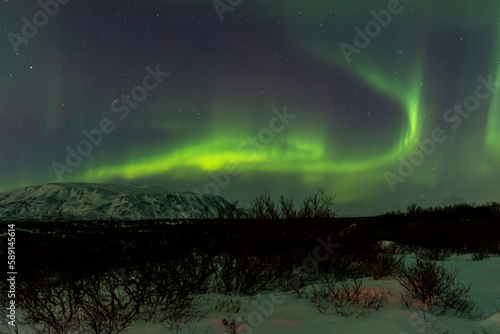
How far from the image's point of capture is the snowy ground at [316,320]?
690 centimetres

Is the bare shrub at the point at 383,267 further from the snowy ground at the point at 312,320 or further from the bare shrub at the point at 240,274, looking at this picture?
the bare shrub at the point at 240,274

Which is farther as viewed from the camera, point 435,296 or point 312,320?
point 435,296

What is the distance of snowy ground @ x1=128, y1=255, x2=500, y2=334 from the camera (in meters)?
6.90

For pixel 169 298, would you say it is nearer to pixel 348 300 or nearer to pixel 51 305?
pixel 51 305

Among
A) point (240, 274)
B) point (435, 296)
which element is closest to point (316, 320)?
point (240, 274)

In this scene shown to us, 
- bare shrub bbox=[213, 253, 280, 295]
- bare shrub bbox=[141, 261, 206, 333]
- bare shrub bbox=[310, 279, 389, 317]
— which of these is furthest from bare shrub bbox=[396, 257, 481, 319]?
bare shrub bbox=[141, 261, 206, 333]

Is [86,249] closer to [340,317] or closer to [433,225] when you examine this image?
[340,317]

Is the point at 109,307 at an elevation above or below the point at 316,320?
above

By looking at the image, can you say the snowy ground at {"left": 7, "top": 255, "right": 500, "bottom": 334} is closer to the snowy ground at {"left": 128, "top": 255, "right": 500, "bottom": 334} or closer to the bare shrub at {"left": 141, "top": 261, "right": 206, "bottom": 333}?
the snowy ground at {"left": 128, "top": 255, "right": 500, "bottom": 334}

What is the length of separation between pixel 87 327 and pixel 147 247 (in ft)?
7.69

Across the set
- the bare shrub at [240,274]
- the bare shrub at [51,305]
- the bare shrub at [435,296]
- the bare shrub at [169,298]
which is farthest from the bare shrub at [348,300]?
the bare shrub at [51,305]

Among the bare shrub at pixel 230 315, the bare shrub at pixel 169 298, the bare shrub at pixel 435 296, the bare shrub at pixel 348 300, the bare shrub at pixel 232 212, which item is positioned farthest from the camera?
the bare shrub at pixel 232 212

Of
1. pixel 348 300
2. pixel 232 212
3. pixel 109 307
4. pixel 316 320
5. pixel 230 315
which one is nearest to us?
pixel 316 320

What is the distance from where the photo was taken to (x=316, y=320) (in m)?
7.50
